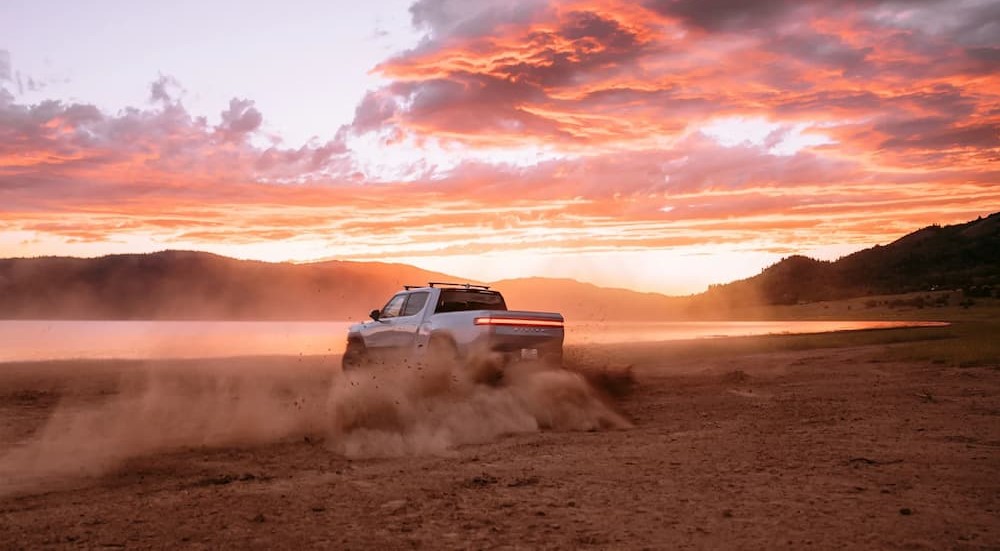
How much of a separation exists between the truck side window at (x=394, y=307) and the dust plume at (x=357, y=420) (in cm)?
120

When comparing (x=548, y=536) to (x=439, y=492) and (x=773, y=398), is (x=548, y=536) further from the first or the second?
(x=773, y=398)

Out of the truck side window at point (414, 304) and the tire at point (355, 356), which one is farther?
the tire at point (355, 356)

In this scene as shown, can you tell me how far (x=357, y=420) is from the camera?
40.5 feet

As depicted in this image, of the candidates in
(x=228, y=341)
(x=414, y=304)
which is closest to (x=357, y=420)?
(x=414, y=304)

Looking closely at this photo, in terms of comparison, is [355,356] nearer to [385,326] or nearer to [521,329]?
[385,326]

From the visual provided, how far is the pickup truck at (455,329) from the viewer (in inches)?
517

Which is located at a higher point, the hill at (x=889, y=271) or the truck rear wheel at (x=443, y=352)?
the hill at (x=889, y=271)

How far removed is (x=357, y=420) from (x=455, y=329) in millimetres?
2215

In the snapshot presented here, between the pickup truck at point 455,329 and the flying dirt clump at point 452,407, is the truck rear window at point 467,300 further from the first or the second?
the flying dirt clump at point 452,407

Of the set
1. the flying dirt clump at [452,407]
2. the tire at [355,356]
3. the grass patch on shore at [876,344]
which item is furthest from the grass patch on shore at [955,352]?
the tire at [355,356]

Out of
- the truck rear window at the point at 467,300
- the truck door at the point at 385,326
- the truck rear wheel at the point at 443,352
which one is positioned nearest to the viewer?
the truck rear wheel at the point at 443,352

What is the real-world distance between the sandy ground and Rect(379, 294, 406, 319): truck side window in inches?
76.8

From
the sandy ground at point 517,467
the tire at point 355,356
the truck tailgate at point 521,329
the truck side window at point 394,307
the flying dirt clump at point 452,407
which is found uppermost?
the truck side window at point 394,307

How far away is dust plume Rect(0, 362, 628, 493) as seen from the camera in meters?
10.8
